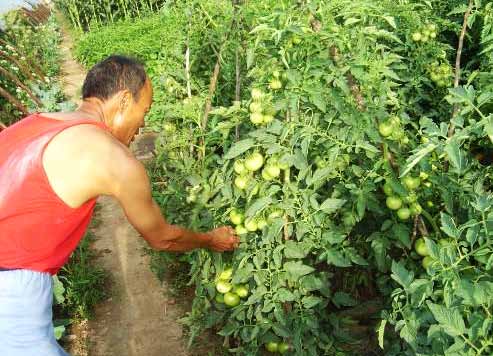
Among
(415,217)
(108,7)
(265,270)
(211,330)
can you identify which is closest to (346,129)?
(415,217)

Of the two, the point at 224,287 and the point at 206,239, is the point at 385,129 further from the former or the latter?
the point at 224,287

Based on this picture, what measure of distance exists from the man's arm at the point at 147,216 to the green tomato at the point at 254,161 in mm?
385

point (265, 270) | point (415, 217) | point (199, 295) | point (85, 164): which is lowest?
point (199, 295)

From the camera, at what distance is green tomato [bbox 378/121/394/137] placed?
2176 mm

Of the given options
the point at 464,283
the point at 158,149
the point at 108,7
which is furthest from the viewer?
the point at 108,7

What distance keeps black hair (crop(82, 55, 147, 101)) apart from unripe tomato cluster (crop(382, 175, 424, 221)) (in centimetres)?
112

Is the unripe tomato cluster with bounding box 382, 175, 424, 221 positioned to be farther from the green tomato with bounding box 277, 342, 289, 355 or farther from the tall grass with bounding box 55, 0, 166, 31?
the tall grass with bounding box 55, 0, 166, 31

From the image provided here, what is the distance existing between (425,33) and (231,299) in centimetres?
216

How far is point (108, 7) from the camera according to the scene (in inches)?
429

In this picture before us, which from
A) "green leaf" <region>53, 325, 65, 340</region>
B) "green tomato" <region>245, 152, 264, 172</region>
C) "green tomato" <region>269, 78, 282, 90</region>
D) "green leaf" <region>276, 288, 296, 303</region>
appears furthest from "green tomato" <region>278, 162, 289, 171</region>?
"green leaf" <region>53, 325, 65, 340</region>

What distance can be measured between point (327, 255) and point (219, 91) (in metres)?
1.96

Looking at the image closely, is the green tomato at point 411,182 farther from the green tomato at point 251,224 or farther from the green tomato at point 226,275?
the green tomato at point 226,275

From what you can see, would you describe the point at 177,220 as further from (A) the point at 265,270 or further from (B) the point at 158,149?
(A) the point at 265,270

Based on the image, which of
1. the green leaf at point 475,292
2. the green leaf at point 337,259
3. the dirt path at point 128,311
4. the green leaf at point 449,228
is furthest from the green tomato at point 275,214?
the dirt path at point 128,311
